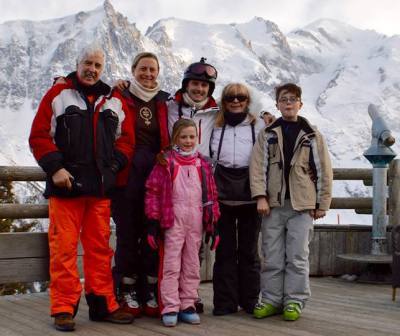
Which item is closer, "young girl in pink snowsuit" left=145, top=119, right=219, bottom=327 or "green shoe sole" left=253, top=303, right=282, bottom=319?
"young girl in pink snowsuit" left=145, top=119, right=219, bottom=327

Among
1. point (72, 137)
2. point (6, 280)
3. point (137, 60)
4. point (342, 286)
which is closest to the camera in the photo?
point (72, 137)

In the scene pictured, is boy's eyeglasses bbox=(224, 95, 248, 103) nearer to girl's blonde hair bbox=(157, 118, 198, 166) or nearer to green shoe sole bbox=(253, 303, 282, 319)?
girl's blonde hair bbox=(157, 118, 198, 166)

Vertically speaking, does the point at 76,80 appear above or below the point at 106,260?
above

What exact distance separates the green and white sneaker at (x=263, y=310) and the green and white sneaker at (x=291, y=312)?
113mm

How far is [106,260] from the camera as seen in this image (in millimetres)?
4262

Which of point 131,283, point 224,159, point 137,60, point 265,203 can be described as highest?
point 137,60

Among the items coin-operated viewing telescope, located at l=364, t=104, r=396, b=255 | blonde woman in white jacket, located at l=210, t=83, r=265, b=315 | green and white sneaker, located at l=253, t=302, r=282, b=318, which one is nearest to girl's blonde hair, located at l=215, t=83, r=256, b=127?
blonde woman in white jacket, located at l=210, t=83, r=265, b=315

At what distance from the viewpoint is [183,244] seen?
437 cm

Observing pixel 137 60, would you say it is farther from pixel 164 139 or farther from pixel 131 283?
pixel 131 283

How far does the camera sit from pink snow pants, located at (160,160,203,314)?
429cm

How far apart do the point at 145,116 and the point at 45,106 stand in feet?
2.36

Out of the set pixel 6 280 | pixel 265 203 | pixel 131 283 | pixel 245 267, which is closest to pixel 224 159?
pixel 265 203

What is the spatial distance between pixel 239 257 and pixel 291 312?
0.56 metres

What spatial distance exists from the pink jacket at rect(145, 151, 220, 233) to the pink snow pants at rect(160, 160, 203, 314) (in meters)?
0.04
